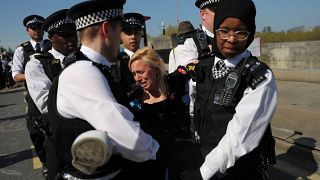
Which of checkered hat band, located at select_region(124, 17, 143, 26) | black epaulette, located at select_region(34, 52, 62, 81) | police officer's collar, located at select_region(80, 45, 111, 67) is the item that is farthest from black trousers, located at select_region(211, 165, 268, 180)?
checkered hat band, located at select_region(124, 17, 143, 26)

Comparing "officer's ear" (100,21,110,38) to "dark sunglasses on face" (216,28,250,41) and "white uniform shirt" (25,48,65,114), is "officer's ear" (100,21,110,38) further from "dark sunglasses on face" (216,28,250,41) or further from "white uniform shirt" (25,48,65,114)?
"white uniform shirt" (25,48,65,114)

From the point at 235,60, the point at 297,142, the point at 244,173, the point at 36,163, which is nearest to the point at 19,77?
the point at 36,163

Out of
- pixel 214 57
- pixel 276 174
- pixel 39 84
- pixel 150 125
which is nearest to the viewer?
pixel 214 57

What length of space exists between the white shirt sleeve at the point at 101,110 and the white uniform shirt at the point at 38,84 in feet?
5.32

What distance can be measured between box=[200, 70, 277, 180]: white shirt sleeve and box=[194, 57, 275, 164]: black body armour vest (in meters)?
0.07

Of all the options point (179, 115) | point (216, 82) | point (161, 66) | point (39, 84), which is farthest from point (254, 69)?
point (39, 84)

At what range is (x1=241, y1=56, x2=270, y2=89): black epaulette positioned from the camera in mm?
1812

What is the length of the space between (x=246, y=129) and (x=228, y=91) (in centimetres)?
25

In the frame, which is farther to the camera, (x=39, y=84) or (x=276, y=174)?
(x=276, y=174)

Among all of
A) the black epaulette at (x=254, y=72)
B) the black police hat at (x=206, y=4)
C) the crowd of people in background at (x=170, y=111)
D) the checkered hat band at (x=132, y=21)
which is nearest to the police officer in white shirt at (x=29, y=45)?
the checkered hat band at (x=132, y=21)

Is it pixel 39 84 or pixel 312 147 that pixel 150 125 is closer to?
pixel 39 84

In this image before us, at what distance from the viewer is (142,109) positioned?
2.69 metres

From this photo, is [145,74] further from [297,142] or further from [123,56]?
[297,142]

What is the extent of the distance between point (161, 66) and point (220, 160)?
132 cm
